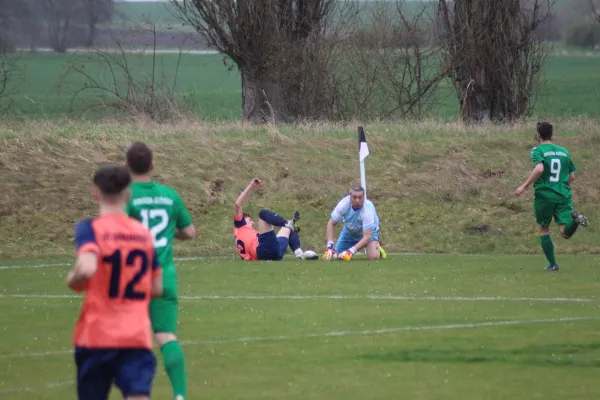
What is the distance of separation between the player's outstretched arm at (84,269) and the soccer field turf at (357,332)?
277 cm

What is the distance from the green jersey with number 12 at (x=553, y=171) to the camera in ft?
52.2

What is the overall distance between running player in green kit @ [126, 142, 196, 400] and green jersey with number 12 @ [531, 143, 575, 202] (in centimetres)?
862

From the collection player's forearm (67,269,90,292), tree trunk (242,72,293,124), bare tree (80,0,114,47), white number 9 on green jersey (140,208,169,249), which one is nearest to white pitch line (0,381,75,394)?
white number 9 on green jersey (140,208,169,249)

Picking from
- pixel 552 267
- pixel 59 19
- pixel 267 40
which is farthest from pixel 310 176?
pixel 59 19

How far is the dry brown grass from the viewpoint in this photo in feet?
69.4

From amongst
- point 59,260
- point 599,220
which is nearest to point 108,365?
point 59,260

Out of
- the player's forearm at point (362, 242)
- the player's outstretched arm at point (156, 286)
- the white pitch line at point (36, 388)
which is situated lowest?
the player's forearm at point (362, 242)

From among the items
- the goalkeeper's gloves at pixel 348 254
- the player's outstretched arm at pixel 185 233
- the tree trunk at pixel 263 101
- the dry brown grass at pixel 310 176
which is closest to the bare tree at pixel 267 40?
the tree trunk at pixel 263 101

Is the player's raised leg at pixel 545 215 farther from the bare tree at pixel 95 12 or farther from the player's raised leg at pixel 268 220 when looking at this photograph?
the bare tree at pixel 95 12

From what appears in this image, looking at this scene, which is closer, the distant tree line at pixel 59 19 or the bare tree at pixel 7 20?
the bare tree at pixel 7 20

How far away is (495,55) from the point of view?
1177 inches

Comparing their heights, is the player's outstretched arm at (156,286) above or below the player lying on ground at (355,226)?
above

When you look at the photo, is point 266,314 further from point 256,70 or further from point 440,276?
point 256,70

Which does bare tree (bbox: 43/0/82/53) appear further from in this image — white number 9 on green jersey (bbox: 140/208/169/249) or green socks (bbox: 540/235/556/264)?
white number 9 on green jersey (bbox: 140/208/169/249)
